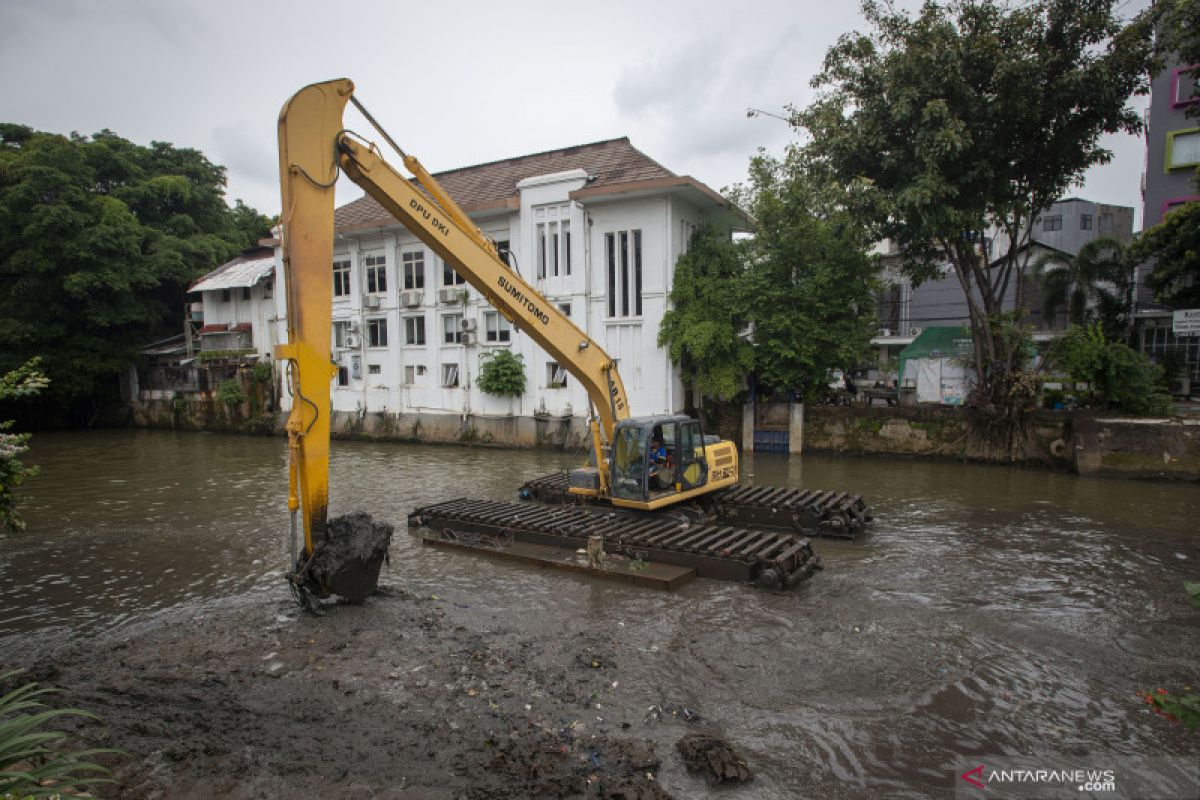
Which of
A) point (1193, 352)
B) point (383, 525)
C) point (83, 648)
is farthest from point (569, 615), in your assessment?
point (1193, 352)

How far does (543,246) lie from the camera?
23.1 meters

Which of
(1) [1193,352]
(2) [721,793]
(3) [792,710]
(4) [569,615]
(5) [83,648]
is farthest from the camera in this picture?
(1) [1193,352]

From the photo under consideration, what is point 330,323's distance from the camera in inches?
272

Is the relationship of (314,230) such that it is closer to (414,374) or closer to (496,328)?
(496,328)

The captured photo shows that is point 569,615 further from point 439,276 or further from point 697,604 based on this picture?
point 439,276

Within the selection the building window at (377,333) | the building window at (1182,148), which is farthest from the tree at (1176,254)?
the building window at (377,333)

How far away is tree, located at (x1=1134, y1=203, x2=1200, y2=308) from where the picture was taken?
1823cm

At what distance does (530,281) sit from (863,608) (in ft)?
57.0

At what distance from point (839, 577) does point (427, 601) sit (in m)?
5.48

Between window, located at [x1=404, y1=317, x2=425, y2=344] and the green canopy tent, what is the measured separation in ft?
60.4

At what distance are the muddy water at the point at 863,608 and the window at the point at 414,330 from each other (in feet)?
39.3

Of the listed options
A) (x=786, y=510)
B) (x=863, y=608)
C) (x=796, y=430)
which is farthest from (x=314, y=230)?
(x=796, y=430)

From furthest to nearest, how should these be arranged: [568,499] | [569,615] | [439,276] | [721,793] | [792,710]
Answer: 1. [439,276]
2. [568,499]
3. [569,615]
4. [792,710]
5. [721,793]

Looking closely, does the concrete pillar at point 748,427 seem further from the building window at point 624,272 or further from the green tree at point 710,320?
the building window at point 624,272
